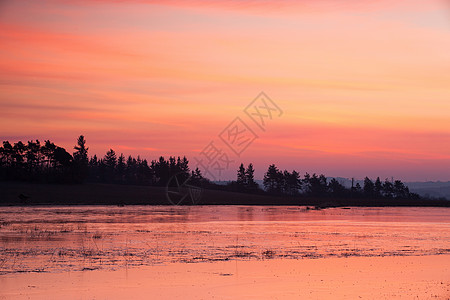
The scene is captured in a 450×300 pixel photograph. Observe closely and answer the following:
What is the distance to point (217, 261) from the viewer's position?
29.6 meters

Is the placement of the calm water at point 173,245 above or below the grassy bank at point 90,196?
below

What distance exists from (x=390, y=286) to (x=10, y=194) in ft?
393

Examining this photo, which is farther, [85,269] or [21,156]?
[21,156]

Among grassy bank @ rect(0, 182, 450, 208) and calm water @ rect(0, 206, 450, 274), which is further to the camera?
grassy bank @ rect(0, 182, 450, 208)

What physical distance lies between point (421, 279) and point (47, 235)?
26.4 m

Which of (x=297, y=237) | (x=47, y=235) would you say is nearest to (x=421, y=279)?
(x=297, y=237)

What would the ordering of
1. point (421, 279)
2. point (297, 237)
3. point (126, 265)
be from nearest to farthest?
1. point (421, 279)
2. point (126, 265)
3. point (297, 237)

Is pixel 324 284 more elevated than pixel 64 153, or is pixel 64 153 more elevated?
pixel 64 153

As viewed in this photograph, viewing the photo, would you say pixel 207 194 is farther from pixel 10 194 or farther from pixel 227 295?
pixel 227 295

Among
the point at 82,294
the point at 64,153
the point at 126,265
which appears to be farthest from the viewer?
the point at 64,153

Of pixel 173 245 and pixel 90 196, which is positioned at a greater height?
pixel 90 196

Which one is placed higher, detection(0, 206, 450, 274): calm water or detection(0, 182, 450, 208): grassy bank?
detection(0, 182, 450, 208): grassy bank

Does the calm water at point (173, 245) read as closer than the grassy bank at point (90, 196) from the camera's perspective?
Yes

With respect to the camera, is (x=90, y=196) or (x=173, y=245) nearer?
(x=173, y=245)
